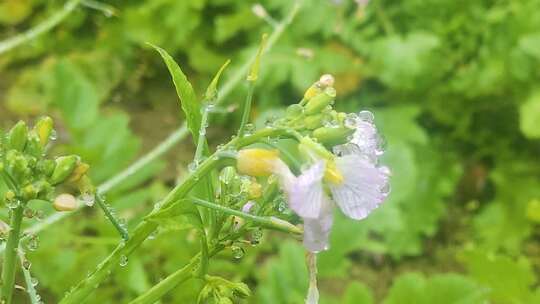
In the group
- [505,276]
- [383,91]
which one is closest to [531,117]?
[383,91]

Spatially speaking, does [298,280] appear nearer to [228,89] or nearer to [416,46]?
[228,89]

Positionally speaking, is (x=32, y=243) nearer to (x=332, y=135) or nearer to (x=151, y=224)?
(x=151, y=224)

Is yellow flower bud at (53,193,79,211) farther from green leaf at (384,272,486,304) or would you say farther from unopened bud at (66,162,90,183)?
green leaf at (384,272,486,304)

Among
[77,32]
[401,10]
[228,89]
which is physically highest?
[228,89]

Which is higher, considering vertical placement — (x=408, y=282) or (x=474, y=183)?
(x=408, y=282)

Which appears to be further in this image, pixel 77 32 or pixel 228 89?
pixel 77 32

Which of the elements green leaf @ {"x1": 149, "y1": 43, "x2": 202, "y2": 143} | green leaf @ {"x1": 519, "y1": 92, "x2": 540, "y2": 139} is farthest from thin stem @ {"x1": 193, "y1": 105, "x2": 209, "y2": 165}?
green leaf @ {"x1": 519, "y1": 92, "x2": 540, "y2": 139}

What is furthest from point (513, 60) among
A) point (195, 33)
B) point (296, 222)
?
point (296, 222)
